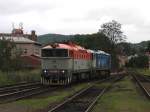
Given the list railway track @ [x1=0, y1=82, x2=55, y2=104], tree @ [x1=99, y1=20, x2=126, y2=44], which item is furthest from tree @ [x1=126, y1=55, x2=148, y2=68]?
railway track @ [x1=0, y1=82, x2=55, y2=104]

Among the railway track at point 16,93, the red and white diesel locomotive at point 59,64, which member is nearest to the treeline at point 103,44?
the red and white diesel locomotive at point 59,64

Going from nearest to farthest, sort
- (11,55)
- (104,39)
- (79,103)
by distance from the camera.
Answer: (79,103), (11,55), (104,39)

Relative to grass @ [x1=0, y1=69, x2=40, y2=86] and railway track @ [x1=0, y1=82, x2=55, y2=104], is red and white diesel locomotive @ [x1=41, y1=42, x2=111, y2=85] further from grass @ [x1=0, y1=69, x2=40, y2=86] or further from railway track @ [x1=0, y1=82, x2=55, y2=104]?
grass @ [x1=0, y1=69, x2=40, y2=86]

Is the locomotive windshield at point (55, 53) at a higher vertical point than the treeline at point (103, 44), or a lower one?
lower

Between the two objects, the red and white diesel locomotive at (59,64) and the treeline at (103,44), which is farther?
the treeline at (103,44)

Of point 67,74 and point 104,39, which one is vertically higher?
point 104,39

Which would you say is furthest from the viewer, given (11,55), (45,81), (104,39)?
(104,39)

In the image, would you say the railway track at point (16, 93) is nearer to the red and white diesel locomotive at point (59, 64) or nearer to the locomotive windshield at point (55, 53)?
the red and white diesel locomotive at point (59, 64)

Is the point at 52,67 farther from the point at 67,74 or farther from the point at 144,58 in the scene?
the point at 144,58

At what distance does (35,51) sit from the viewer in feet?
403

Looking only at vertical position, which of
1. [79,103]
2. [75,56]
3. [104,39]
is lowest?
[79,103]

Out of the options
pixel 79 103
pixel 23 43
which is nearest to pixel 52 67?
pixel 79 103

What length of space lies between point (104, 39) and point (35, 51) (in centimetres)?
2023

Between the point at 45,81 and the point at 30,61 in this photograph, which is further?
the point at 30,61
